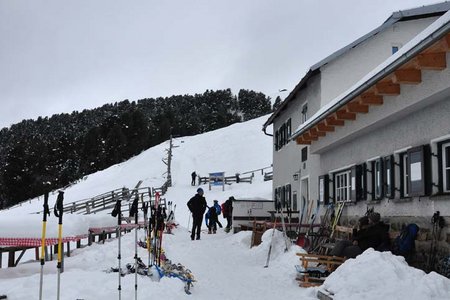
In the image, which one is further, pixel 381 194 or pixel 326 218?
pixel 326 218

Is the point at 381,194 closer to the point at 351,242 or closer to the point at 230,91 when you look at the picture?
the point at 351,242

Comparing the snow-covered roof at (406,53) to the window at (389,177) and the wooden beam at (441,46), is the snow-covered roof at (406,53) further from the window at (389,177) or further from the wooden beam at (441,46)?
the window at (389,177)

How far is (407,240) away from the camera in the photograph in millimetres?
8578

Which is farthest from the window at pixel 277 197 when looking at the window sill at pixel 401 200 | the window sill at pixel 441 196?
the window sill at pixel 441 196

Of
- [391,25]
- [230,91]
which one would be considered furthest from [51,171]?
[391,25]

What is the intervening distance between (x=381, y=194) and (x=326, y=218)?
3.80 metres

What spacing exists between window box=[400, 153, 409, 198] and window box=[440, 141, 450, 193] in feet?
4.65

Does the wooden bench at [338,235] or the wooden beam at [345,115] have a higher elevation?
the wooden beam at [345,115]

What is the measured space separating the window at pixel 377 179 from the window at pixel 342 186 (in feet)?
5.61

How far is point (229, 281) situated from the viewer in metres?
9.73

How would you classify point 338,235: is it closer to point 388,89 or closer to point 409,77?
point 388,89

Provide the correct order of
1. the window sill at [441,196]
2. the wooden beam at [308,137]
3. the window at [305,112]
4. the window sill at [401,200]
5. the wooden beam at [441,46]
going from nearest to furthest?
the wooden beam at [441,46] < the window sill at [441,196] < the window sill at [401,200] < the wooden beam at [308,137] < the window at [305,112]

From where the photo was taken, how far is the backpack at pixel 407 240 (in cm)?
858

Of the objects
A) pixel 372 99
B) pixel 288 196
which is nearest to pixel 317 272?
pixel 372 99
